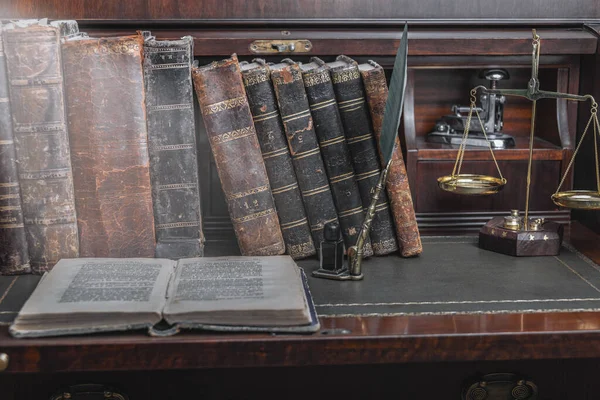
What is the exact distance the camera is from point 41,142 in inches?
57.6

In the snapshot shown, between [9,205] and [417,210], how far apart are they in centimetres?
86

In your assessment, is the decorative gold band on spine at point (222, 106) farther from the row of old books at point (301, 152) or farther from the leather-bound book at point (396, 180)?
the leather-bound book at point (396, 180)

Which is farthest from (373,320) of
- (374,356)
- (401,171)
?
(401,171)

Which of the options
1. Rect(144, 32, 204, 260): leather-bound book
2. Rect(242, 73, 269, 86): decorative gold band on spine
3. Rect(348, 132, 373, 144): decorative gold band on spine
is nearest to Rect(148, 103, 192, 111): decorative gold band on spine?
Rect(144, 32, 204, 260): leather-bound book

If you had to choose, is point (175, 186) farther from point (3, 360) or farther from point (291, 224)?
point (3, 360)

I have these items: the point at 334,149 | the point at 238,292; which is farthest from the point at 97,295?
the point at 334,149

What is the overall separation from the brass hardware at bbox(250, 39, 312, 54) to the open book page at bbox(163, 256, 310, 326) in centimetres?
46

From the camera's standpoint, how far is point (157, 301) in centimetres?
128

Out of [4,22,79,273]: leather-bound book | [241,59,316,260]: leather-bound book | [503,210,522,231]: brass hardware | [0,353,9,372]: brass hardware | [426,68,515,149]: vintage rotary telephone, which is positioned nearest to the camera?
[0,353,9,372]: brass hardware

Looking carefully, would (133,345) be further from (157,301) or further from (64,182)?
(64,182)

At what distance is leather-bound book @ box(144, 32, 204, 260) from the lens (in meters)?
1.49

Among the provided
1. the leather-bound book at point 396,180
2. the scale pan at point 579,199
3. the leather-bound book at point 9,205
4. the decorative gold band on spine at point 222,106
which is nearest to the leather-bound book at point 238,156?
the decorative gold band on spine at point 222,106

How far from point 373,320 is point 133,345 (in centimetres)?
37

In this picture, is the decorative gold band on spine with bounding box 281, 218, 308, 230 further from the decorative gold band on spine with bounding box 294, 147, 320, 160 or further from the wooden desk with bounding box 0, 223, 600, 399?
the wooden desk with bounding box 0, 223, 600, 399
